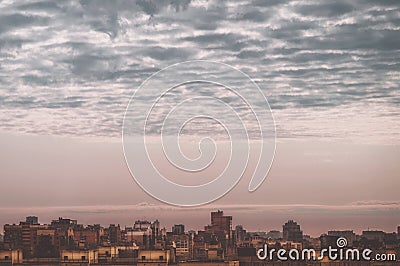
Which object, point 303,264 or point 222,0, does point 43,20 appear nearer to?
point 222,0

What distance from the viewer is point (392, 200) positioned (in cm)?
1067

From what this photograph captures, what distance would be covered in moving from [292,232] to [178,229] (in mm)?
781

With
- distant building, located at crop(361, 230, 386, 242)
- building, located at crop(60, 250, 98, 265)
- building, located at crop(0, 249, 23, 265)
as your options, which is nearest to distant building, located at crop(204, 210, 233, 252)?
building, located at crop(60, 250, 98, 265)

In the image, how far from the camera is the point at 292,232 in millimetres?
10578

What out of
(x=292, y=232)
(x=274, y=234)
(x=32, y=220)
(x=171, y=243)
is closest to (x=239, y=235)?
(x=274, y=234)

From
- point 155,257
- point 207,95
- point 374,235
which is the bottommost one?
point 155,257

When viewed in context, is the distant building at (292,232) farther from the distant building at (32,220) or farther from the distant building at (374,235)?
the distant building at (32,220)

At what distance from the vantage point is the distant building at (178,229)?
1060 cm

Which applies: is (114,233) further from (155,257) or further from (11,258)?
(11,258)

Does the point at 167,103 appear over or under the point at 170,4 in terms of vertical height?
under

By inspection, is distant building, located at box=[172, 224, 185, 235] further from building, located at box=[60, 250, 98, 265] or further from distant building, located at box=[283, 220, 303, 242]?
distant building, located at box=[283, 220, 303, 242]

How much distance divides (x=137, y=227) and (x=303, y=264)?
3.84ft

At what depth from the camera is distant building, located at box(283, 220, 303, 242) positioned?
1055 cm

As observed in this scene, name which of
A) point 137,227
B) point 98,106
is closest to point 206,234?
point 137,227
